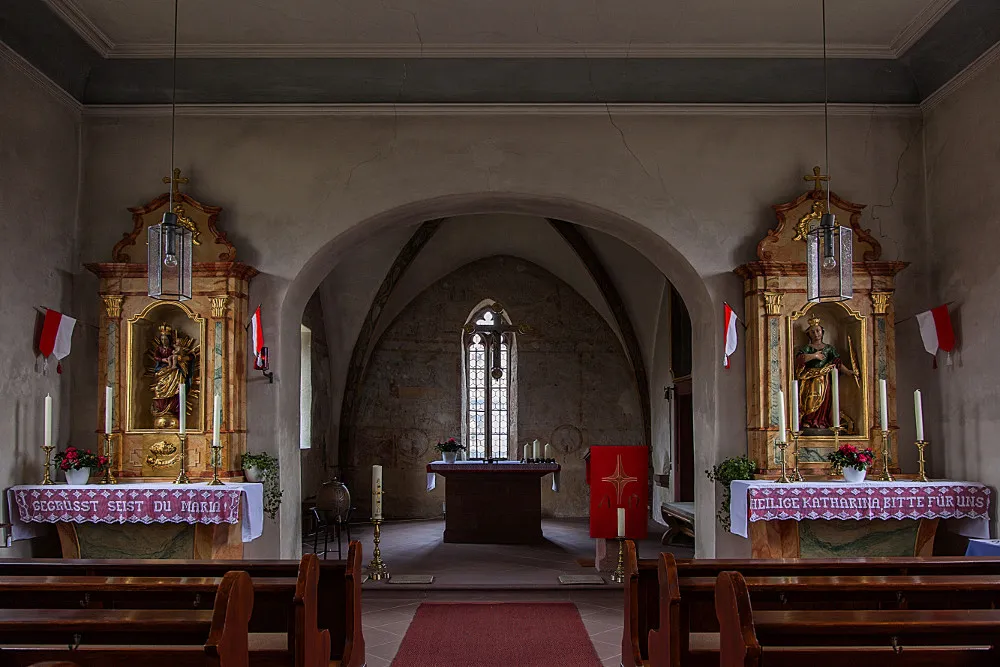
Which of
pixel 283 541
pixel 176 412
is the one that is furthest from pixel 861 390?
pixel 176 412

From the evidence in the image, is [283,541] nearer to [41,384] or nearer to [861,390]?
[41,384]

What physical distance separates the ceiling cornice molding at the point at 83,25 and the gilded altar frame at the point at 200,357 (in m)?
1.30

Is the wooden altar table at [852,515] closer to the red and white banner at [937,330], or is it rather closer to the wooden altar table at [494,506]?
the red and white banner at [937,330]

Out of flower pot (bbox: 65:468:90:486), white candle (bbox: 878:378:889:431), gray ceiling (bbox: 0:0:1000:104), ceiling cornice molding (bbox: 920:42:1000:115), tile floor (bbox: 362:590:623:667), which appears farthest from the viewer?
gray ceiling (bbox: 0:0:1000:104)

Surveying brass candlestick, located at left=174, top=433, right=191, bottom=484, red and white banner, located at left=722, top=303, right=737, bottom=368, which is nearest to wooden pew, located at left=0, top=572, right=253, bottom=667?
brass candlestick, located at left=174, top=433, right=191, bottom=484

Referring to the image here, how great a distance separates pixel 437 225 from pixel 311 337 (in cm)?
263

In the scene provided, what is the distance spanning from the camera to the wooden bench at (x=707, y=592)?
449cm

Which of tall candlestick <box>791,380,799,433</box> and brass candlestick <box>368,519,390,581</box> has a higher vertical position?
tall candlestick <box>791,380,799,433</box>

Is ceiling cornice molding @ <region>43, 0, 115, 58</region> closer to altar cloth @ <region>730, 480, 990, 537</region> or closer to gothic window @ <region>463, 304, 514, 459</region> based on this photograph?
altar cloth @ <region>730, 480, 990, 537</region>

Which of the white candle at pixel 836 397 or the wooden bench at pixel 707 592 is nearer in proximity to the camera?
the wooden bench at pixel 707 592

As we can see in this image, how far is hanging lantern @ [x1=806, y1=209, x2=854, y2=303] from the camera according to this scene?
6.63m

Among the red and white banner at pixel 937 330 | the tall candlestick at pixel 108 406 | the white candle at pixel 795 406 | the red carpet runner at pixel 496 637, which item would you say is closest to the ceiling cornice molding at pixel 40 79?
the tall candlestick at pixel 108 406

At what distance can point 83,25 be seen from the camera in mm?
8141

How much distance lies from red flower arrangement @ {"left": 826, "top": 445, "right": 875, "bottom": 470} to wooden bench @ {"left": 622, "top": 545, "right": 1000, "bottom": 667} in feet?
9.10
